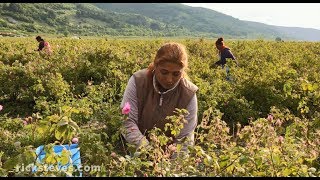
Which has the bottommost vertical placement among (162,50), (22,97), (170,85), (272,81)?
(22,97)

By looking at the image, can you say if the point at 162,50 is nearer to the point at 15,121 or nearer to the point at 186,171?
the point at 186,171

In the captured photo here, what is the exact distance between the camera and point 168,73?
293 cm

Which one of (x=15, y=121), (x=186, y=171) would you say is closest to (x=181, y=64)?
(x=186, y=171)

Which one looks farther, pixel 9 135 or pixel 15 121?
pixel 15 121

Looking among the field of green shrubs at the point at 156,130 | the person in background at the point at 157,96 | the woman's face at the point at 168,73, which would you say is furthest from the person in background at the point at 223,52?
the woman's face at the point at 168,73

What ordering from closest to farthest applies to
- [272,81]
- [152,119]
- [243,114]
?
1. [152,119]
2. [243,114]
3. [272,81]

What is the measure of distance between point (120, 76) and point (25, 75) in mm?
2099

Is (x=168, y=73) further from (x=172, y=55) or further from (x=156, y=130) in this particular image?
(x=156, y=130)

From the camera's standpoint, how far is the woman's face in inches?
113

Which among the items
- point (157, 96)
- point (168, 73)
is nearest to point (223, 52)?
point (157, 96)

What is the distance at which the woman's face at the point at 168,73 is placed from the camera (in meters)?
2.87

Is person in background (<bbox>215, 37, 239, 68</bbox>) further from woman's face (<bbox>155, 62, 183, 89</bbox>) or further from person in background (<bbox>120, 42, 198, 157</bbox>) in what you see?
woman's face (<bbox>155, 62, 183, 89</bbox>)

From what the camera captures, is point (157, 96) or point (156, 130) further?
point (157, 96)

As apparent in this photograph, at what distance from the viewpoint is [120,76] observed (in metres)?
8.23
